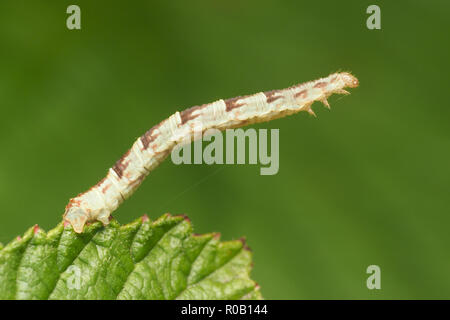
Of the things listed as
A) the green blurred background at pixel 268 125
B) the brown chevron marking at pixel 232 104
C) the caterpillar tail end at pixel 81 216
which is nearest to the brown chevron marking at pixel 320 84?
the brown chevron marking at pixel 232 104

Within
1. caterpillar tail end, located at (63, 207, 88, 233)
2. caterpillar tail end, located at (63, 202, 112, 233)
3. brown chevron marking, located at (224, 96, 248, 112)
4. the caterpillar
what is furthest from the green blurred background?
caterpillar tail end, located at (63, 207, 88, 233)

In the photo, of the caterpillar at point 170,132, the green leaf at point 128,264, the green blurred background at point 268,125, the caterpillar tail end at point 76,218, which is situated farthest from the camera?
the green blurred background at point 268,125

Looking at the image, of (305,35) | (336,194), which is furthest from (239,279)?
(305,35)

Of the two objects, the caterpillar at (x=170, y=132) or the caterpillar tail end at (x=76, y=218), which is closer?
the caterpillar tail end at (x=76, y=218)

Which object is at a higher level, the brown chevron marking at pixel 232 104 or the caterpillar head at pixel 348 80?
the caterpillar head at pixel 348 80

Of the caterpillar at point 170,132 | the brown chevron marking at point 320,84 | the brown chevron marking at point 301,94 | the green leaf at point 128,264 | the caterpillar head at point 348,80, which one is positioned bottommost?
the green leaf at point 128,264

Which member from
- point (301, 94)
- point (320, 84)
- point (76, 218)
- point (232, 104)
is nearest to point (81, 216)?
point (76, 218)

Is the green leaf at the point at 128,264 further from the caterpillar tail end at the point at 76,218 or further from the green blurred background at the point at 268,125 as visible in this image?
the green blurred background at the point at 268,125

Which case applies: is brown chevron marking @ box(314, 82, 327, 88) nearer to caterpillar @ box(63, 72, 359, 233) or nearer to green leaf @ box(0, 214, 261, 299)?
caterpillar @ box(63, 72, 359, 233)
